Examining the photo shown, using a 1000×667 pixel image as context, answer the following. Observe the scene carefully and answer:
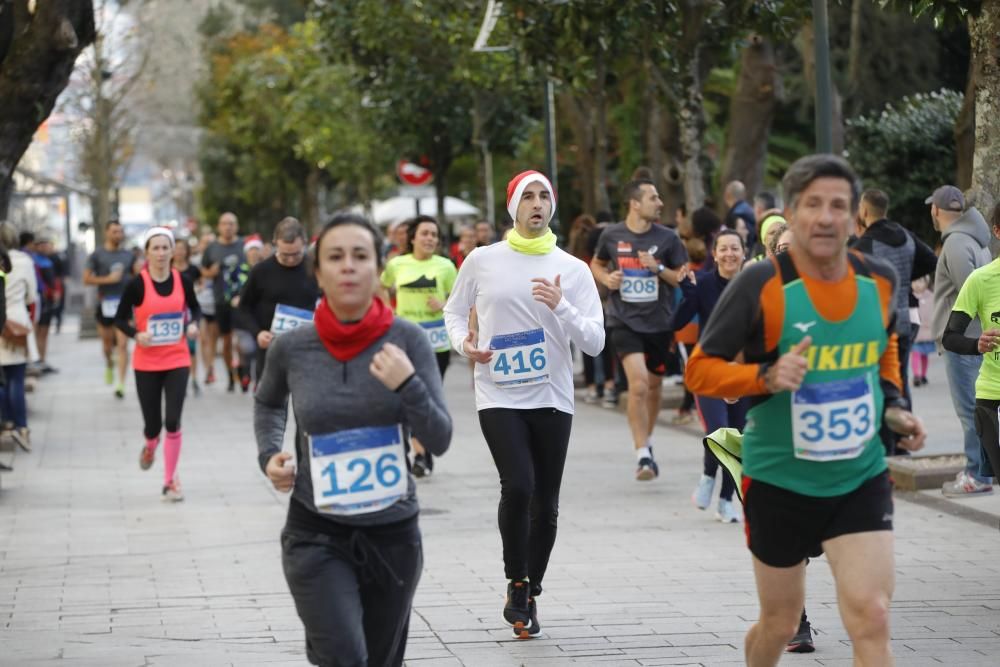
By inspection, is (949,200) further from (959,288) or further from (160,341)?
(160,341)

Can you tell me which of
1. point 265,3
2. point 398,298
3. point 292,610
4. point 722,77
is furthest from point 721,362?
point 265,3

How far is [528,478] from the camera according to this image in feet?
24.2

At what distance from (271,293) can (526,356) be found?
4.78 m

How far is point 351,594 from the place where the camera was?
4.91 meters

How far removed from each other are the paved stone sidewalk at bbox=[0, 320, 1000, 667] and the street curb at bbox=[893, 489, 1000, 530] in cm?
11

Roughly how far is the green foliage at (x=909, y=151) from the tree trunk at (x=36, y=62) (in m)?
14.9

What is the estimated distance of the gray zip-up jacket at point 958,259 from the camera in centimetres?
1058

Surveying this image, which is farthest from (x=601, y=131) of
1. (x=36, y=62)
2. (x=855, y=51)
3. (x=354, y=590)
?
(x=354, y=590)

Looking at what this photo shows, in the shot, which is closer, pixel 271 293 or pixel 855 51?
pixel 271 293

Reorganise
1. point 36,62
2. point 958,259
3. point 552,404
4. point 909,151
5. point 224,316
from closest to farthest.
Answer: point 552,404, point 958,259, point 36,62, point 224,316, point 909,151

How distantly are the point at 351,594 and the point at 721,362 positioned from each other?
4.17 feet

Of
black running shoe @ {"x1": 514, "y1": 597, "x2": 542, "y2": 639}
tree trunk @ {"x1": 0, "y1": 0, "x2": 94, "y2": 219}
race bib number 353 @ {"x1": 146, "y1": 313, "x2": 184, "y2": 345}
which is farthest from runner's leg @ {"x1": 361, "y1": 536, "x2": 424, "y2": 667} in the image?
tree trunk @ {"x1": 0, "y1": 0, "x2": 94, "y2": 219}

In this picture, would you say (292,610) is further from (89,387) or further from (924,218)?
(924,218)

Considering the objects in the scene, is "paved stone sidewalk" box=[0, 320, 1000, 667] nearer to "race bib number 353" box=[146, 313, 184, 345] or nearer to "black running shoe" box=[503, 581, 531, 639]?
"black running shoe" box=[503, 581, 531, 639]
